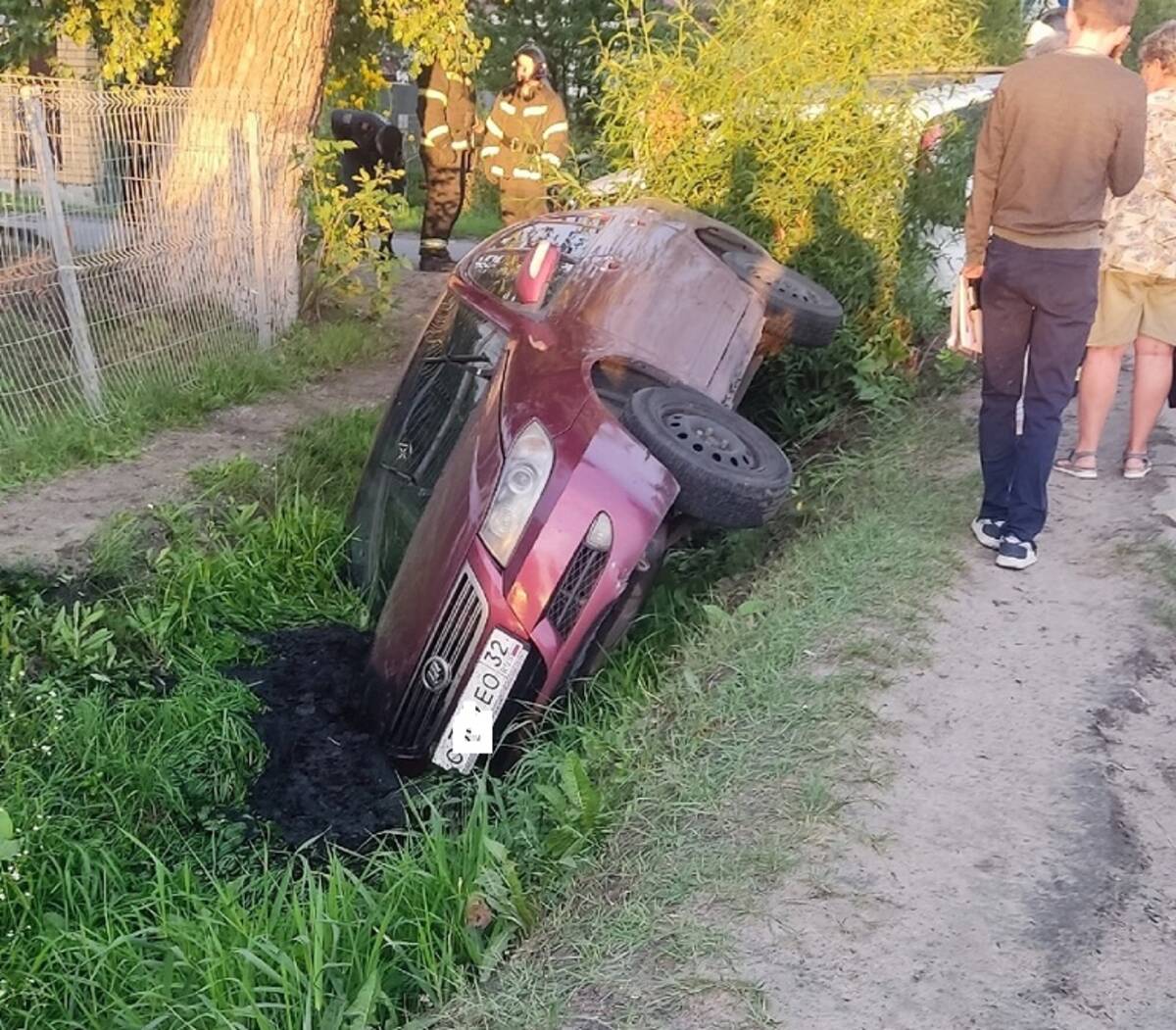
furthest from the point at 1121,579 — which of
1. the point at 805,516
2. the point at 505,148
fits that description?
the point at 505,148

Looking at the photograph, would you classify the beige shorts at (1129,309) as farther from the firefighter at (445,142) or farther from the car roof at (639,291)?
the firefighter at (445,142)

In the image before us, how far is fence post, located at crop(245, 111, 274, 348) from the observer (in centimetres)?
791

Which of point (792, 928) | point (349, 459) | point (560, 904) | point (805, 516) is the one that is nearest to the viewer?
point (792, 928)

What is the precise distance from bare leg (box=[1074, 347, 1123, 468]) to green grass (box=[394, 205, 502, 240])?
10.5m

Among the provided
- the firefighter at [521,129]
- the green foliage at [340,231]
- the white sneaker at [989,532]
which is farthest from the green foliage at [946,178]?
the firefighter at [521,129]

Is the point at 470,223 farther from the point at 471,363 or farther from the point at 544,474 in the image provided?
the point at 544,474

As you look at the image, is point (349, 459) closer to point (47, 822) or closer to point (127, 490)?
point (127, 490)

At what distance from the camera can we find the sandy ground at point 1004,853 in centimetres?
242

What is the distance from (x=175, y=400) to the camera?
6980 mm

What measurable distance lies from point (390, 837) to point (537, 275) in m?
2.06

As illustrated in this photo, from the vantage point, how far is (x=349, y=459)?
257 inches

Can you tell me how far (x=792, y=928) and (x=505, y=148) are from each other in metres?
8.45

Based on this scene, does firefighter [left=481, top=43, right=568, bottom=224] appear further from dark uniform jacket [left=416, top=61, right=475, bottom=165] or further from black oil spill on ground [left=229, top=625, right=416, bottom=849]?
black oil spill on ground [left=229, top=625, right=416, bottom=849]

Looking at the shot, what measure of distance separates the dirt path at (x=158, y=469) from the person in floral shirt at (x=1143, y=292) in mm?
3944
